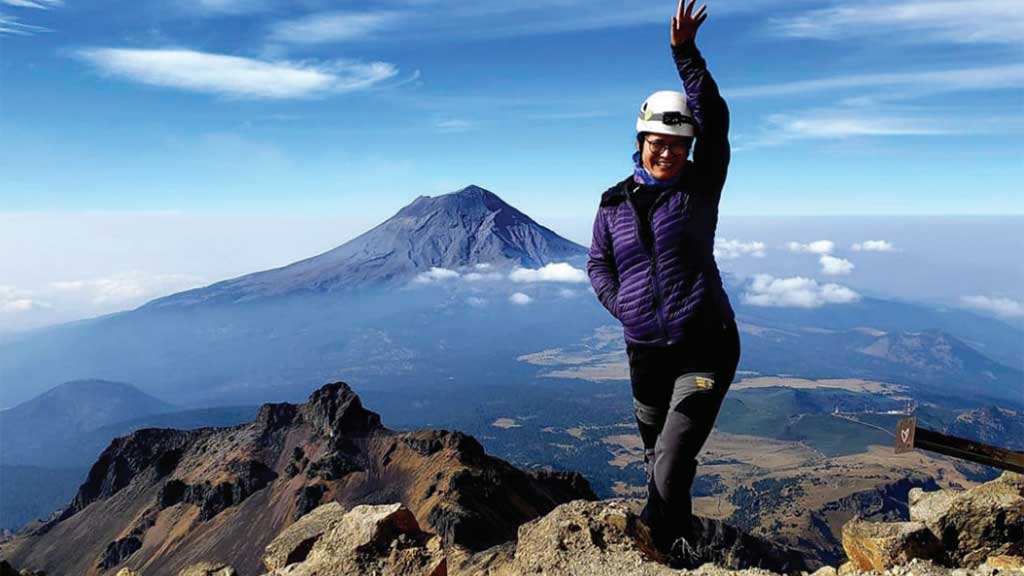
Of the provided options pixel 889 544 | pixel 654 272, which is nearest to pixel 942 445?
pixel 889 544

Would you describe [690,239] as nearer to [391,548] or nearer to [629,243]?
[629,243]

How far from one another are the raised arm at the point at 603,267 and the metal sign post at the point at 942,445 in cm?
341

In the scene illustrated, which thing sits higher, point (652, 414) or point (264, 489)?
point (652, 414)

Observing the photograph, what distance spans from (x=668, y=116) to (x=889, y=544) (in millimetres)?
7927

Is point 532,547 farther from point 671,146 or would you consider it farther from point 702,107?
point 702,107

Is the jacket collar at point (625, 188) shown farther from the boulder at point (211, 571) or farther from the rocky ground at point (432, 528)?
the boulder at point (211, 571)

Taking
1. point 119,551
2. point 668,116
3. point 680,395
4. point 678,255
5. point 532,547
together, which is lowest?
point 119,551

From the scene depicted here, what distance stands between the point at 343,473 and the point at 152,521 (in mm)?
30936

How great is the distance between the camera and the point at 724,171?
6.70 metres

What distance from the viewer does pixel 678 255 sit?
21.5ft

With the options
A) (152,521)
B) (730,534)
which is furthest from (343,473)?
(730,534)

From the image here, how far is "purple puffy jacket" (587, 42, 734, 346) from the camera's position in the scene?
6.54 meters

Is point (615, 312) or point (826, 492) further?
point (826, 492)

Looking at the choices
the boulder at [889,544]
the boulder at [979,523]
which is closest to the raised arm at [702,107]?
the boulder at [889,544]
